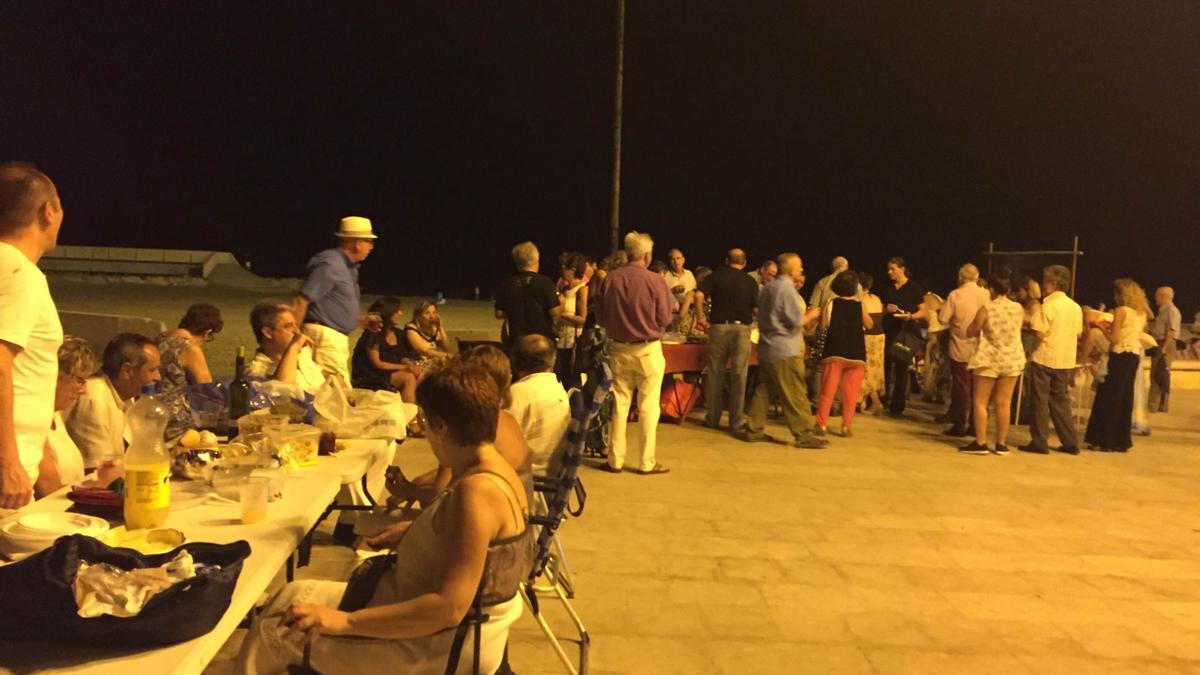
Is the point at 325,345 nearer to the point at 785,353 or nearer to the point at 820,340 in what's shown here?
the point at 785,353

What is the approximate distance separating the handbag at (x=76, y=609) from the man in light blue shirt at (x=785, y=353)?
6.25 metres

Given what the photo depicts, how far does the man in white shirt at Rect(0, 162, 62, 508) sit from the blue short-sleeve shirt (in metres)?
2.59

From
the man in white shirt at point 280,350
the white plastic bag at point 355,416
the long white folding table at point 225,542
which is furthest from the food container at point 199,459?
the man in white shirt at point 280,350

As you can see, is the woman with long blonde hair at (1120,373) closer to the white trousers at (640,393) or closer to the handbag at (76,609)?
the white trousers at (640,393)

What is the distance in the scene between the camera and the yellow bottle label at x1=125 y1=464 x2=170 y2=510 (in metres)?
2.25

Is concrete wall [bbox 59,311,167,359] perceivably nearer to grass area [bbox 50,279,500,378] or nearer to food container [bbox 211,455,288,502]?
grass area [bbox 50,279,500,378]

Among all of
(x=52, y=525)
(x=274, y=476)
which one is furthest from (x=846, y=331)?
(x=52, y=525)

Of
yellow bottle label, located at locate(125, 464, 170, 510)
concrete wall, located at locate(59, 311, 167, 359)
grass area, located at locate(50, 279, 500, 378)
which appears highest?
yellow bottle label, located at locate(125, 464, 170, 510)

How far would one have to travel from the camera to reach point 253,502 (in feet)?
7.90

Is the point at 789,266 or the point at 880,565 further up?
the point at 789,266

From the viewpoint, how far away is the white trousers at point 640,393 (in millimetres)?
6469

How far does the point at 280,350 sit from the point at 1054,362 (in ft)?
20.6

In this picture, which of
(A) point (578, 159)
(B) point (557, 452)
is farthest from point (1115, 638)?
(A) point (578, 159)

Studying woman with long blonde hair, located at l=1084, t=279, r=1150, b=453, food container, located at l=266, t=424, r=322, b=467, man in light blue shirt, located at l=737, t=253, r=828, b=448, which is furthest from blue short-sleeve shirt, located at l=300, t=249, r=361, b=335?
woman with long blonde hair, located at l=1084, t=279, r=1150, b=453
